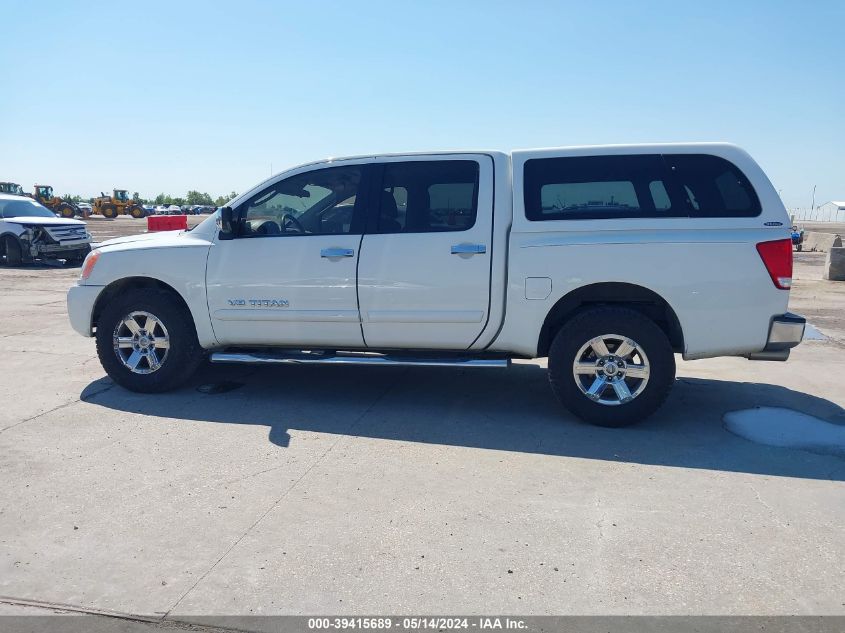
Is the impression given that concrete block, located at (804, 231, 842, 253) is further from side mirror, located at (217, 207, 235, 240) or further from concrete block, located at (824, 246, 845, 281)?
side mirror, located at (217, 207, 235, 240)

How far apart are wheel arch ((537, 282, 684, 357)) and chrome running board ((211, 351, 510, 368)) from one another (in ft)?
1.56

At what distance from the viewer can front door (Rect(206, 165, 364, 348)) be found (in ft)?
18.5

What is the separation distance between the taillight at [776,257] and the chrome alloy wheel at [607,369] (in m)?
1.08

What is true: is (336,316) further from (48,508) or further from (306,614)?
(306,614)

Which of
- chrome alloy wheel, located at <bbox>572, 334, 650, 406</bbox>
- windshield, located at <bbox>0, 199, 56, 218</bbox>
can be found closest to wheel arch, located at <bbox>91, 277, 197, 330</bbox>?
chrome alloy wheel, located at <bbox>572, 334, 650, 406</bbox>

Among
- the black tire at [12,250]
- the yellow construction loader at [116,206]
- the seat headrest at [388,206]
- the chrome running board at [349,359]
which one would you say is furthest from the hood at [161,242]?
the yellow construction loader at [116,206]

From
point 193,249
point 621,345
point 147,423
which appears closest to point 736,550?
point 621,345

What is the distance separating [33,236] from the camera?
1708 cm

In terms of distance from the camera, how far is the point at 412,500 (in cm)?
400

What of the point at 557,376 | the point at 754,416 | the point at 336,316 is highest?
the point at 336,316

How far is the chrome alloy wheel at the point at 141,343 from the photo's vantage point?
607 cm

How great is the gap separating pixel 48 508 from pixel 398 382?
3.27 metres

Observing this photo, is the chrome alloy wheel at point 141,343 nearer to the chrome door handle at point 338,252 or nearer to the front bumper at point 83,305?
the front bumper at point 83,305

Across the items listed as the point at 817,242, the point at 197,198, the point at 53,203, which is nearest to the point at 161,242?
the point at 817,242
